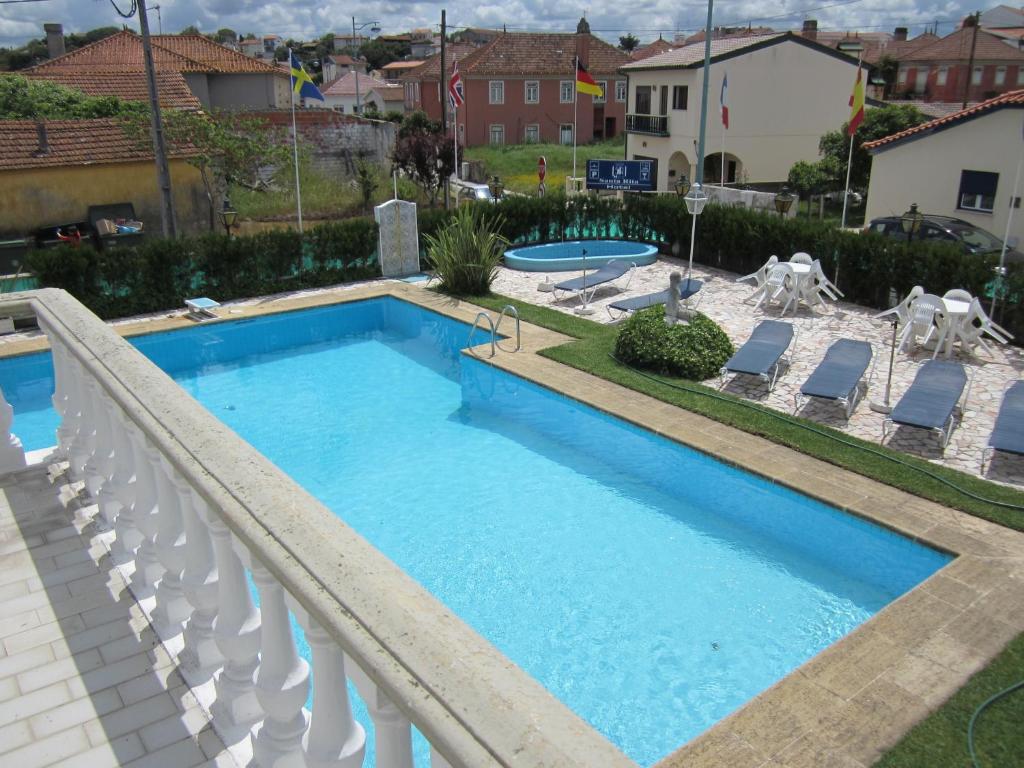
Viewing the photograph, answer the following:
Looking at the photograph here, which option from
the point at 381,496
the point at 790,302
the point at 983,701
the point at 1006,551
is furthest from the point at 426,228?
the point at 983,701

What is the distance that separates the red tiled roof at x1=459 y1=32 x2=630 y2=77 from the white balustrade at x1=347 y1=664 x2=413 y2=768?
56.3 meters

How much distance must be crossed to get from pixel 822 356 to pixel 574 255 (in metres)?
9.59

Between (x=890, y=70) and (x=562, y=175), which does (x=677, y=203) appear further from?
(x=890, y=70)

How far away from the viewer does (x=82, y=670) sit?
3.35 m

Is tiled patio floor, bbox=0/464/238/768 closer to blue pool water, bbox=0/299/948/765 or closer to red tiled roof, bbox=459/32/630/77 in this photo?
blue pool water, bbox=0/299/948/765

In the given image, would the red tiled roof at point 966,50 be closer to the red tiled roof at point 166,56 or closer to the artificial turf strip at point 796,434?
the red tiled roof at point 166,56

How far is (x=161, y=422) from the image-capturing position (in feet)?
9.48

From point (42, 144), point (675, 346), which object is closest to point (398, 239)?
point (675, 346)

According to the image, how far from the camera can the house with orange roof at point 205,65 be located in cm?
3928

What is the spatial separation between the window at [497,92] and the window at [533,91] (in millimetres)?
1747

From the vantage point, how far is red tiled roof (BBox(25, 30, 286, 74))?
3831cm

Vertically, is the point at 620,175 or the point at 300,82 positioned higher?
the point at 300,82

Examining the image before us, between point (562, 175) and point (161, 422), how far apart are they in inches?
A: 1718

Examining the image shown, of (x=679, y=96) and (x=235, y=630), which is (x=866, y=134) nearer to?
(x=679, y=96)
